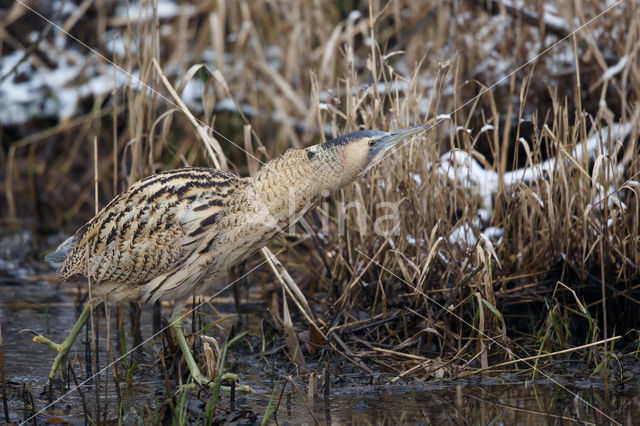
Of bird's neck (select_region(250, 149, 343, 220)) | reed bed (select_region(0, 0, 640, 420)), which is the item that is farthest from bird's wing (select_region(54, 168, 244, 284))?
reed bed (select_region(0, 0, 640, 420))

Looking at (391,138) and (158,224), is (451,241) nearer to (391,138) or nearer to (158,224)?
(391,138)

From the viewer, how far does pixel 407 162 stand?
3551mm

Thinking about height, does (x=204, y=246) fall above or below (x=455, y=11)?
below

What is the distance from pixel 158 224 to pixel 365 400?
38.3 inches

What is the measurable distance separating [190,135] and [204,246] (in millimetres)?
3090

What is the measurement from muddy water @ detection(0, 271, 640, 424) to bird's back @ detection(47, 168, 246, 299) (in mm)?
406

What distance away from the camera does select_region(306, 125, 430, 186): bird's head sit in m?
2.86

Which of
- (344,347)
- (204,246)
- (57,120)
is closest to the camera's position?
(204,246)

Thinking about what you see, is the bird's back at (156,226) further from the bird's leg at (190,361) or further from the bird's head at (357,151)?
the bird's head at (357,151)

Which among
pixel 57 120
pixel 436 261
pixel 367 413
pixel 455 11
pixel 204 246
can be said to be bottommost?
pixel 367 413

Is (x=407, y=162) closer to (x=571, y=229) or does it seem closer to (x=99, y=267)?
(x=571, y=229)

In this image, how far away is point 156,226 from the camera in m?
3.07

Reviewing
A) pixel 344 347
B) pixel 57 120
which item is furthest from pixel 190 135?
pixel 344 347

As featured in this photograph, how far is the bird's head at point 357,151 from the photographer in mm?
2861
